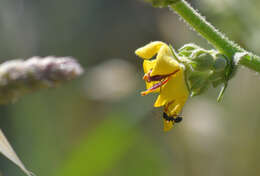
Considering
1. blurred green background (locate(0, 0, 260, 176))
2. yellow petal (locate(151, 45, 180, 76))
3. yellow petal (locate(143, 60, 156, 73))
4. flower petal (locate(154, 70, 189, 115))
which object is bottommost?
blurred green background (locate(0, 0, 260, 176))

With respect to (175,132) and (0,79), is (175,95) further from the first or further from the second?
(175,132)

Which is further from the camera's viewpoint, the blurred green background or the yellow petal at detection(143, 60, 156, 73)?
the blurred green background

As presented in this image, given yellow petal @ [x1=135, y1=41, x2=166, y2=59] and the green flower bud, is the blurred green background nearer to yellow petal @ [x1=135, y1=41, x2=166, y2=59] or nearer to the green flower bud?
the green flower bud

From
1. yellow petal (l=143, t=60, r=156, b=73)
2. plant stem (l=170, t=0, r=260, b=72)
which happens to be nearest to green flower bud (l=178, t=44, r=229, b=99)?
plant stem (l=170, t=0, r=260, b=72)

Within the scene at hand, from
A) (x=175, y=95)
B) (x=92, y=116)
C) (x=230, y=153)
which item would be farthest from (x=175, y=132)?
(x=175, y=95)

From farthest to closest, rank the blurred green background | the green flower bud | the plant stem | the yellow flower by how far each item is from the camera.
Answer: the blurred green background, the green flower bud, the yellow flower, the plant stem
